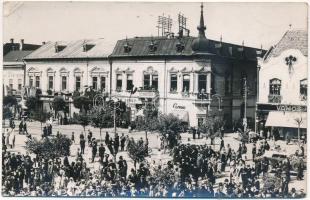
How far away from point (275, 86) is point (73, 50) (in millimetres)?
7214

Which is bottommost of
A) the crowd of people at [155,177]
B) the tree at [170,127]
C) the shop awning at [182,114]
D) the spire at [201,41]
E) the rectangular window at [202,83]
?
the crowd of people at [155,177]

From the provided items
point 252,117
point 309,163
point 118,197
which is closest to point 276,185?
point 309,163

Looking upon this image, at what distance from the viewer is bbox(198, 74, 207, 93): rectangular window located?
17.3 meters

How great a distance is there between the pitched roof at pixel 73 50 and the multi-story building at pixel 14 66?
1.55 feet

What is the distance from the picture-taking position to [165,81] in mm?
17938

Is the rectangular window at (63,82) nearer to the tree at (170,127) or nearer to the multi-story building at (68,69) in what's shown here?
the multi-story building at (68,69)

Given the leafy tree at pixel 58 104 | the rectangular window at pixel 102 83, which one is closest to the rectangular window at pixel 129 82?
the rectangular window at pixel 102 83

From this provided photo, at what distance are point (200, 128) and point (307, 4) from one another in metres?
4.99

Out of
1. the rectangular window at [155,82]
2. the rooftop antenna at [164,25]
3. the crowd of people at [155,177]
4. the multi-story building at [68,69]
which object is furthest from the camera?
the multi-story building at [68,69]

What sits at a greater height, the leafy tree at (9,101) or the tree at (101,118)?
the leafy tree at (9,101)

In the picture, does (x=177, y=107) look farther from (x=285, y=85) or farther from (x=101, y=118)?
(x=285, y=85)

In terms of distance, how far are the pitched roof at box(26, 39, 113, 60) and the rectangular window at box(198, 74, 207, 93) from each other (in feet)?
11.1

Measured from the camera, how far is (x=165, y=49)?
18609 mm

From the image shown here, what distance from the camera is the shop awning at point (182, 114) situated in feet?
55.2
